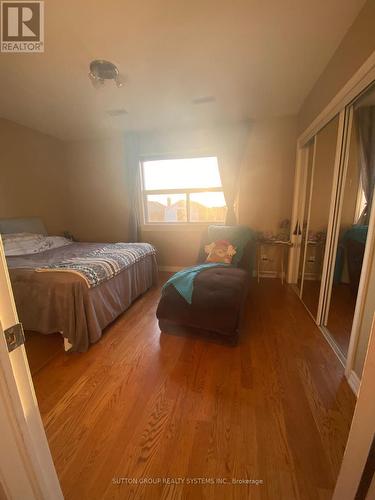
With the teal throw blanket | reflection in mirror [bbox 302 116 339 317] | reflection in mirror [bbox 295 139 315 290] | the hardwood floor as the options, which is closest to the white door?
the hardwood floor

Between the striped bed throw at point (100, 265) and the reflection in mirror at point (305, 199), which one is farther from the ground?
the reflection in mirror at point (305, 199)

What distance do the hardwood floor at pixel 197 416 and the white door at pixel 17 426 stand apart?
446mm

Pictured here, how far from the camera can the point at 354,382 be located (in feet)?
4.42

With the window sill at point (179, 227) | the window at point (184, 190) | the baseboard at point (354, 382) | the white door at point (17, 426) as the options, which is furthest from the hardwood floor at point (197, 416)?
the window at point (184, 190)

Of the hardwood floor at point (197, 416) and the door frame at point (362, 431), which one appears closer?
the door frame at point (362, 431)

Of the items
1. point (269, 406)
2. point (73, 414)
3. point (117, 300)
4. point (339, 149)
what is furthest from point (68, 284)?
point (339, 149)

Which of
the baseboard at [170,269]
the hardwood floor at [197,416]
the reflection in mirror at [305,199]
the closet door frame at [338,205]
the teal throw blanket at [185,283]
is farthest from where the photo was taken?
the baseboard at [170,269]

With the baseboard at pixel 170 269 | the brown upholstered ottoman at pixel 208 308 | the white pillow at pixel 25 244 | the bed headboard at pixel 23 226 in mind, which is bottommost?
the baseboard at pixel 170 269

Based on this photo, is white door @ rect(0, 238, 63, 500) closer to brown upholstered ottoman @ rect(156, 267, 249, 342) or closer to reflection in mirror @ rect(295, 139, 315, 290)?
brown upholstered ottoman @ rect(156, 267, 249, 342)

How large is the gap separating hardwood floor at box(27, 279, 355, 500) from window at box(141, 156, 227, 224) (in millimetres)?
2284

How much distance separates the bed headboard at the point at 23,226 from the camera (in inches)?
110

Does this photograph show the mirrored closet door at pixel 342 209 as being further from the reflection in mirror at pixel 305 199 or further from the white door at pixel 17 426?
the white door at pixel 17 426

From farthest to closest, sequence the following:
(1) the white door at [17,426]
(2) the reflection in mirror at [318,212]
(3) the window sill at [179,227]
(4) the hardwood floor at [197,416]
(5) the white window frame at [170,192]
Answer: (3) the window sill at [179,227], (5) the white window frame at [170,192], (2) the reflection in mirror at [318,212], (4) the hardwood floor at [197,416], (1) the white door at [17,426]

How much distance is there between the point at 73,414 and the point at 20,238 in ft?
7.99
